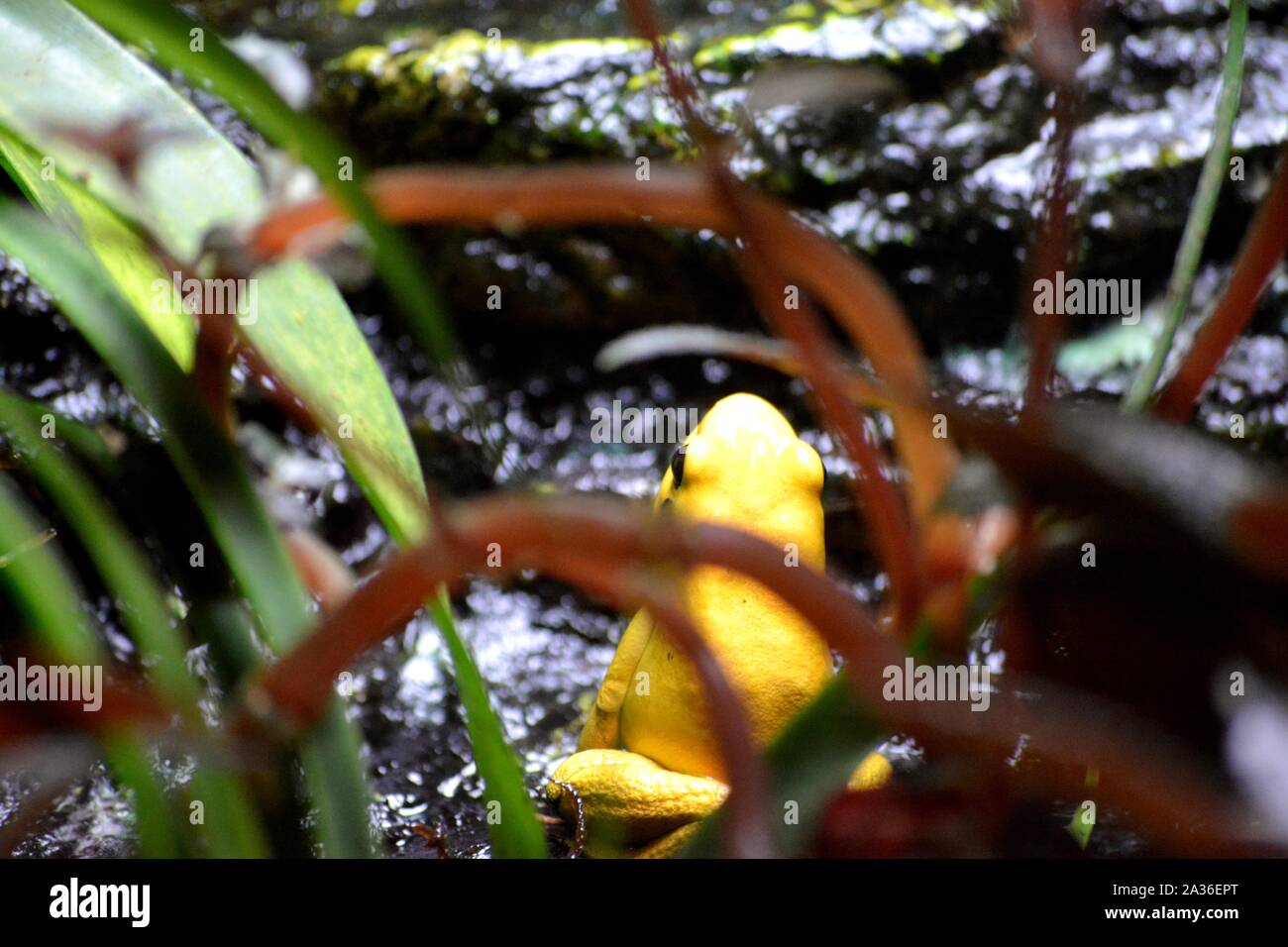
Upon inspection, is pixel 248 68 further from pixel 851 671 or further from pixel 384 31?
pixel 384 31

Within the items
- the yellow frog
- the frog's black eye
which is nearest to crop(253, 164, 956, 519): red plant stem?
the yellow frog

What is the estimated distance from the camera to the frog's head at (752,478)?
1.11 meters

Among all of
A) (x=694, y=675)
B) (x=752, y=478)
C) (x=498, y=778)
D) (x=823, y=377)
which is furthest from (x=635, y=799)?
(x=823, y=377)

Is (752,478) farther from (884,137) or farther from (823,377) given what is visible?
(884,137)

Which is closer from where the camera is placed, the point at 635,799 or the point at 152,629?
the point at 152,629

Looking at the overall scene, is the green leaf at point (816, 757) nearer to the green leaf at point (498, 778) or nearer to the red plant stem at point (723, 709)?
the red plant stem at point (723, 709)

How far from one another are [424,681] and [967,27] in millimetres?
1703

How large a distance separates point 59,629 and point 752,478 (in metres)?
0.79

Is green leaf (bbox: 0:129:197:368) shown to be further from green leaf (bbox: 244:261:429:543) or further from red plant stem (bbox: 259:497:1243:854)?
red plant stem (bbox: 259:497:1243:854)

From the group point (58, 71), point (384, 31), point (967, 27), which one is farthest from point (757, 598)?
point (384, 31)

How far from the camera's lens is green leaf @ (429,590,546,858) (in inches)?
18.9

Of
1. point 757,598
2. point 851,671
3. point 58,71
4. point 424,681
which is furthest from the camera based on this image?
point 424,681

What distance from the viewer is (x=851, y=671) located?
30cm

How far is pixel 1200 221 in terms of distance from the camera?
0.51m
